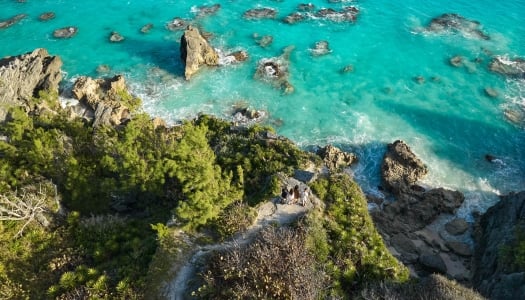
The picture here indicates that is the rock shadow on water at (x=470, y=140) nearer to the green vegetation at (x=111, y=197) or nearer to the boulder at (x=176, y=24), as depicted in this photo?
the green vegetation at (x=111, y=197)

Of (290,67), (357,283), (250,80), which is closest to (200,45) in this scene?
(250,80)

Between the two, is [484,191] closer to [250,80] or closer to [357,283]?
[357,283]

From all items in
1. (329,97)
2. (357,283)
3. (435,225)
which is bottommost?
(435,225)

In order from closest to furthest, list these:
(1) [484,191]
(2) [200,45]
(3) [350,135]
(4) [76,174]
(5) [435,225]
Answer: (4) [76,174] < (5) [435,225] < (1) [484,191] < (3) [350,135] < (2) [200,45]

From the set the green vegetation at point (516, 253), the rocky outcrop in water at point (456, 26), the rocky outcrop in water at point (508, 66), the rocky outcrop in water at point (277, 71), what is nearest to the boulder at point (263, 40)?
the rocky outcrop in water at point (277, 71)

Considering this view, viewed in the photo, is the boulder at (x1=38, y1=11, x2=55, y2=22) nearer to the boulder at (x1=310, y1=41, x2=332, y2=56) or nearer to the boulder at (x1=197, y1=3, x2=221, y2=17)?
the boulder at (x1=197, y1=3, x2=221, y2=17)

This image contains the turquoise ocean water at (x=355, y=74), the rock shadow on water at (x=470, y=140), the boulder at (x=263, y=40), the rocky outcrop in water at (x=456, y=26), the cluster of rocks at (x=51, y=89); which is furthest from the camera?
the rocky outcrop in water at (x=456, y=26)

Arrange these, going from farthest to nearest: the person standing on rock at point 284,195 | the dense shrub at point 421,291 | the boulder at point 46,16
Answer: the boulder at point 46,16 → the person standing on rock at point 284,195 → the dense shrub at point 421,291

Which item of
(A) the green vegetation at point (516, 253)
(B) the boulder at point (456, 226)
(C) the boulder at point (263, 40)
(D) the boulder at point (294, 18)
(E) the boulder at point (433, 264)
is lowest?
(B) the boulder at point (456, 226)
